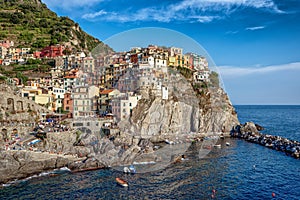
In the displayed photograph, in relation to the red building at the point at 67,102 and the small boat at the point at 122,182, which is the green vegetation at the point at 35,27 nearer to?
the red building at the point at 67,102

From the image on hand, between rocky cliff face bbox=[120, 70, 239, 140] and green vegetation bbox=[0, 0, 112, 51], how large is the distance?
4520 cm

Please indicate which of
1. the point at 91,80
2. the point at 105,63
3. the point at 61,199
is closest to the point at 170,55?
the point at 105,63

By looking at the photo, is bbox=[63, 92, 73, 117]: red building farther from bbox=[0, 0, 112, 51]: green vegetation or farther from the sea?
bbox=[0, 0, 112, 51]: green vegetation

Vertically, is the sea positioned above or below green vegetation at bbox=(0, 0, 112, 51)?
below

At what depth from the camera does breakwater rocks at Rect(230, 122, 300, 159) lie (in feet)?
123

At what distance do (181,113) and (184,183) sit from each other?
78.0ft

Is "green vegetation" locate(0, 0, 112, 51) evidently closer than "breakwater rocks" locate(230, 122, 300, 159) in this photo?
No

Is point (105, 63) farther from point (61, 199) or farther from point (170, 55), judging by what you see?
point (61, 199)

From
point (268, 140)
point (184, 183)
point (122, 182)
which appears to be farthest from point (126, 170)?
point (268, 140)

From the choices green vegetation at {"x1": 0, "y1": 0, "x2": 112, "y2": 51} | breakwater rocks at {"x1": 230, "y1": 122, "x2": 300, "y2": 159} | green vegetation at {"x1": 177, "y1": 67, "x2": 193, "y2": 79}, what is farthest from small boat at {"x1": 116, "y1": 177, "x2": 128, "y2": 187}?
green vegetation at {"x1": 0, "y1": 0, "x2": 112, "y2": 51}

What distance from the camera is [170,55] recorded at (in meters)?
57.9

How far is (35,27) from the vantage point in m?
87.1

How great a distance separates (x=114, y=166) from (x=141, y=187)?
23.0ft

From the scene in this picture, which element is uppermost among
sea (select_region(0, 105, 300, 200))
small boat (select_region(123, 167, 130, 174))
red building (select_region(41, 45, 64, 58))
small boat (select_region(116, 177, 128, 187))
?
red building (select_region(41, 45, 64, 58))
